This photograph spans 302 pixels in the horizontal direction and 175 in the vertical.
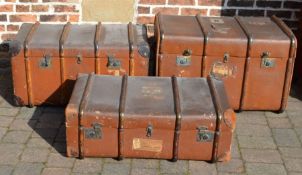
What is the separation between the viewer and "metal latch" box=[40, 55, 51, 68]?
205 inches

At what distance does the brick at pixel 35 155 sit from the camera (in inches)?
181

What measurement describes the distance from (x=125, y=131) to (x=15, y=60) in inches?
62.7

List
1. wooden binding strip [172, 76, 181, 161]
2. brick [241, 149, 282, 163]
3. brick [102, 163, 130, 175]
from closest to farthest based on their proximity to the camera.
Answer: wooden binding strip [172, 76, 181, 161] < brick [102, 163, 130, 175] < brick [241, 149, 282, 163]

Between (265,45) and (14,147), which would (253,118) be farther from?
(14,147)

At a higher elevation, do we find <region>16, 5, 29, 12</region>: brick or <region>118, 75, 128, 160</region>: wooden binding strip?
<region>16, 5, 29, 12</region>: brick

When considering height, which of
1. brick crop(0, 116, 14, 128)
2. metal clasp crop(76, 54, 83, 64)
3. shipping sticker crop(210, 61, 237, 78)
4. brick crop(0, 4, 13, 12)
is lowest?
brick crop(0, 116, 14, 128)

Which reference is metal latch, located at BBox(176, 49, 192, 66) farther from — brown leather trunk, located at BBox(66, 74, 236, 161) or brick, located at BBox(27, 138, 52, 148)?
brick, located at BBox(27, 138, 52, 148)

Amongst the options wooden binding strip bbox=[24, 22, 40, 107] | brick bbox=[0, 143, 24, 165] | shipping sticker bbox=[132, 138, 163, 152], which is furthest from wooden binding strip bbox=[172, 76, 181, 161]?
wooden binding strip bbox=[24, 22, 40, 107]

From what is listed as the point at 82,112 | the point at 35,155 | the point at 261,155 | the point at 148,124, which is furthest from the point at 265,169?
the point at 35,155

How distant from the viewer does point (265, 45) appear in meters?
5.20

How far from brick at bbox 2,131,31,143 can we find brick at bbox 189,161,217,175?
1673mm

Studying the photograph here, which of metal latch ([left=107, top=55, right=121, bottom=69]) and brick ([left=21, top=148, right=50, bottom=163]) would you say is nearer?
brick ([left=21, top=148, right=50, bottom=163])

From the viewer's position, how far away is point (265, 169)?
4566 millimetres

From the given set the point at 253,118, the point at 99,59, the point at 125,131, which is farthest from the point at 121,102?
the point at 253,118
